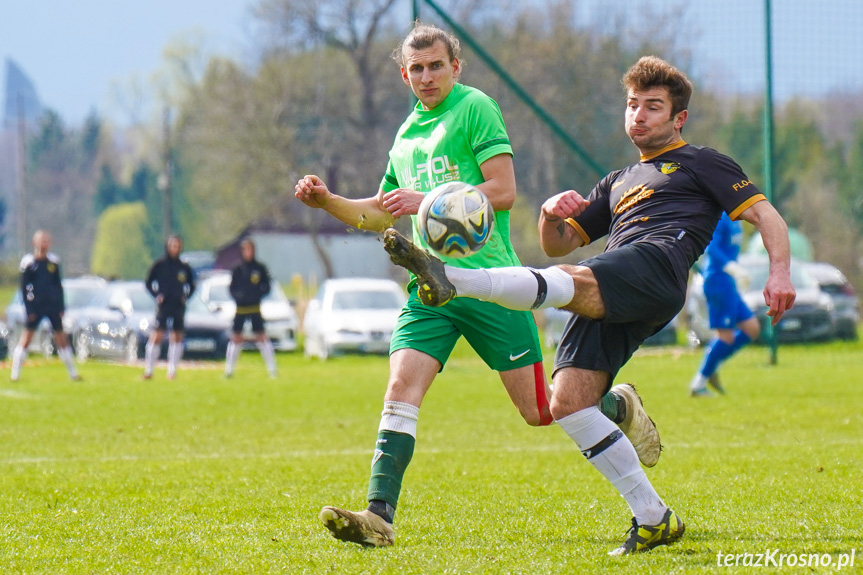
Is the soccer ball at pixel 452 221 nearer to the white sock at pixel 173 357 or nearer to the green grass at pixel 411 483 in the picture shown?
the green grass at pixel 411 483

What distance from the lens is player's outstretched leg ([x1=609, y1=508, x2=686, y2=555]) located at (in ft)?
14.9

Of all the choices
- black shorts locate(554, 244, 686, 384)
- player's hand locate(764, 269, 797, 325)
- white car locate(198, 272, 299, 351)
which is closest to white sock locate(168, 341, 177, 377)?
white car locate(198, 272, 299, 351)

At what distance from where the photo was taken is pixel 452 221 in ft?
13.6

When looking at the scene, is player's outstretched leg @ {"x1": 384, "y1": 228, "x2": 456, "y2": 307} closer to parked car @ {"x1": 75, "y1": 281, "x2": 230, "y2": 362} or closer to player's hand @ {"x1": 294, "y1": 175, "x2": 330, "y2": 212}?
player's hand @ {"x1": 294, "y1": 175, "x2": 330, "y2": 212}

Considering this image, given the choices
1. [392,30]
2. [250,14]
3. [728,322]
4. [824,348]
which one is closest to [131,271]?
[250,14]

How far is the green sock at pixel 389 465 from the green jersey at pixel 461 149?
817mm

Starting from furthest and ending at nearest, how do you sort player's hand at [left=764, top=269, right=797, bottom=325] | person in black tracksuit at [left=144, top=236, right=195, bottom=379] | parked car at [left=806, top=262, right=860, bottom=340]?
parked car at [left=806, top=262, right=860, bottom=340], person in black tracksuit at [left=144, top=236, right=195, bottom=379], player's hand at [left=764, top=269, right=797, bottom=325]

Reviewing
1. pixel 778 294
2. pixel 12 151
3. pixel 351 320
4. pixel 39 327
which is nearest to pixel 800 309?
pixel 351 320

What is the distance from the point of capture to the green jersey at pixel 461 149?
200 inches

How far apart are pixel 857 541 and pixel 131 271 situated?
228 feet

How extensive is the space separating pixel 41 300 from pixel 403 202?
13.3m

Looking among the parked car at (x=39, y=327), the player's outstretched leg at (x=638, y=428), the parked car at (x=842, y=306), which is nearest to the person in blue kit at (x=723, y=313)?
the player's outstretched leg at (x=638, y=428)

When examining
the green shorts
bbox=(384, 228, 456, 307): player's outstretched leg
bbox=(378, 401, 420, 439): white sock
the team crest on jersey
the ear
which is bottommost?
bbox=(378, 401, 420, 439): white sock

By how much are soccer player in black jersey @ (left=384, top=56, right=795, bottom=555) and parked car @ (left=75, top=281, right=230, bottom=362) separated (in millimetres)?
18665
